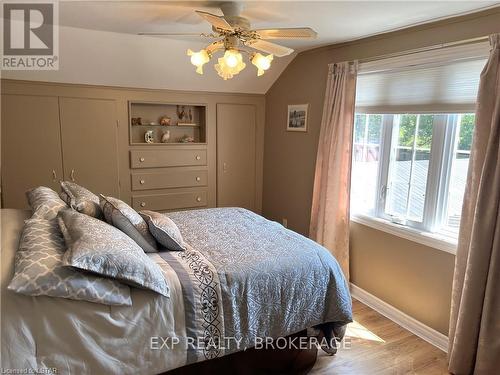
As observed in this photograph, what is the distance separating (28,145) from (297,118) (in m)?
2.85

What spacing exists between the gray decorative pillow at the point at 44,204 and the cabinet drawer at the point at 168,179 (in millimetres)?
1437

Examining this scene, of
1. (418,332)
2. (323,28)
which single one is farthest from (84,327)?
(323,28)

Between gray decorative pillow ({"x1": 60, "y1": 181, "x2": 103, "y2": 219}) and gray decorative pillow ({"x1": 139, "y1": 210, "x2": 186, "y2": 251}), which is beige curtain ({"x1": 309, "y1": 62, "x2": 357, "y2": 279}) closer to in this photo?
gray decorative pillow ({"x1": 139, "y1": 210, "x2": 186, "y2": 251})

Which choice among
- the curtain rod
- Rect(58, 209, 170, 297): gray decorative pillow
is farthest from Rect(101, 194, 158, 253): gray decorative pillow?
the curtain rod

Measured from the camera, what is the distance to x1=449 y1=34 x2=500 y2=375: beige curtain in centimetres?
212

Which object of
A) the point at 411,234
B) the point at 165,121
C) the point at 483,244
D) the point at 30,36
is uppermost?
the point at 30,36

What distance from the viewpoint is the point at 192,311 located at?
1809 mm

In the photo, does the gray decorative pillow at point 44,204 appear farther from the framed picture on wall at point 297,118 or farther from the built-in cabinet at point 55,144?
the framed picture on wall at point 297,118

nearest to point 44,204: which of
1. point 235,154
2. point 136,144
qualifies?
point 136,144

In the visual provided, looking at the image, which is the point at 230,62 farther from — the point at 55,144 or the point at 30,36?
the point at 55,144

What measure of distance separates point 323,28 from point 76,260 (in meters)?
2.46

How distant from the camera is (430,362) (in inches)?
97.6

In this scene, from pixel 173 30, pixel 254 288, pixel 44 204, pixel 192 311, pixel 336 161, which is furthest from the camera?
pixel 336 161

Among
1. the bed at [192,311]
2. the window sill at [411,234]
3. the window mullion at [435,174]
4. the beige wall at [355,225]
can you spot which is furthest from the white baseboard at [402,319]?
the bed at [192,311]
